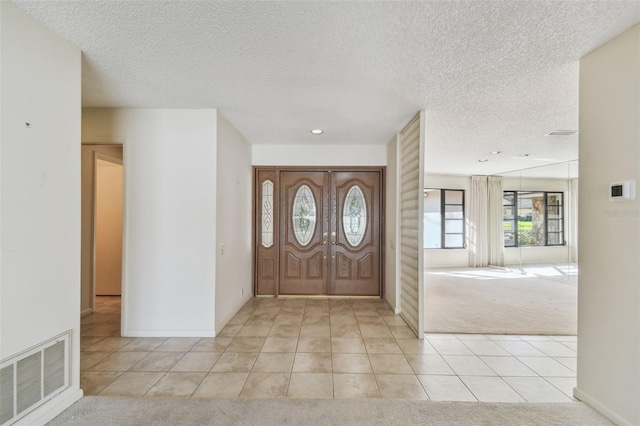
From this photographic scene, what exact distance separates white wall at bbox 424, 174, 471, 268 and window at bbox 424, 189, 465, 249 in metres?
0.12

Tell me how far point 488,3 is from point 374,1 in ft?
2.14

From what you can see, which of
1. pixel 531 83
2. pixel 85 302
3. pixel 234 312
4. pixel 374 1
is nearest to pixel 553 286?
pixel 531 83

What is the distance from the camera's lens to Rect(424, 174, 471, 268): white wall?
812cm

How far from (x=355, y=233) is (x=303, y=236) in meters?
0.91

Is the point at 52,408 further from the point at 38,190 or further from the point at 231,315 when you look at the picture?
the point at 231,315

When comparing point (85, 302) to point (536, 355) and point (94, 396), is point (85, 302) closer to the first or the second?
point (94, 396)

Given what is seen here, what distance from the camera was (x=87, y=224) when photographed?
390 centimetres

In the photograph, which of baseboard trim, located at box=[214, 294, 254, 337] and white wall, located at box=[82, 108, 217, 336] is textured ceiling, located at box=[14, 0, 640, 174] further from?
baseboard trim, located at box=[214, 294, 254, 337]

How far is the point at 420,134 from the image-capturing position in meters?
3.33

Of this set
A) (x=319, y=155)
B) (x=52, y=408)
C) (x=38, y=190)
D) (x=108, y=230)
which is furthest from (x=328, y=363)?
(x=108, y=230)

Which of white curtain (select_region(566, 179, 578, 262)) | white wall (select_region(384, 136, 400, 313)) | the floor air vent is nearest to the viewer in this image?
the floor air vent

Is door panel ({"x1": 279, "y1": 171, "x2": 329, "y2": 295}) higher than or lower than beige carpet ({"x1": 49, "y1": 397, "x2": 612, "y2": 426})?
higher

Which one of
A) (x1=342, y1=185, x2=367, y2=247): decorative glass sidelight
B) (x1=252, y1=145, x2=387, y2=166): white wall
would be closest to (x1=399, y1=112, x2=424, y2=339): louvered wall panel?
(x1=252, y1=145, x2=387, y2=166): white wall

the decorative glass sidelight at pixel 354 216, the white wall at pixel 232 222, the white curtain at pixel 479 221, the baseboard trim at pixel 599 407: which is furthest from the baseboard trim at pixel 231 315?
the white curtain at pixel 479 221
